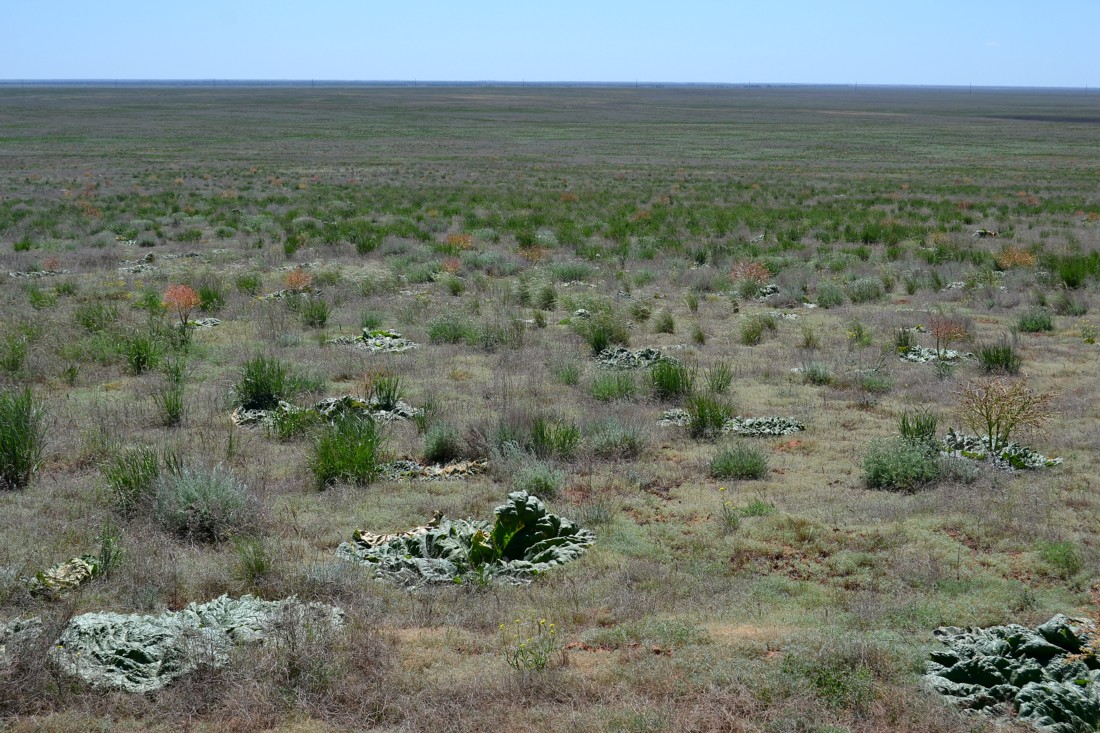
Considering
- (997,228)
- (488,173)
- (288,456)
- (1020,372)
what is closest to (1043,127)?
(488,173)

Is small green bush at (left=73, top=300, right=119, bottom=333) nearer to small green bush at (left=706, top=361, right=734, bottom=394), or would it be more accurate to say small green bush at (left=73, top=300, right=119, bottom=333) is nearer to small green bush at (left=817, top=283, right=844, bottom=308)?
small green bush at (left=706, top=361, right=734, bottom=394)

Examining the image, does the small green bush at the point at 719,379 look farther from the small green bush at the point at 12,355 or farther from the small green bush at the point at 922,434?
the small green bush at the point at 12,355

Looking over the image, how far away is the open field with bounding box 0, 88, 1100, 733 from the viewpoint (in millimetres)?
4113

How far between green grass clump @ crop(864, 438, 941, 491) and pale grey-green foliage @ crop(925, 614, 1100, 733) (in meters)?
2.24

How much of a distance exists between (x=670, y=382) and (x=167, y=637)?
18.8 feet

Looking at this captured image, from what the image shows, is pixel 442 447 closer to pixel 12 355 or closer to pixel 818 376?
pixel 818 376

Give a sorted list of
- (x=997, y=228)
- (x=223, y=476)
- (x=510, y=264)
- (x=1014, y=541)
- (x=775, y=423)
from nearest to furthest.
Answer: (x=1014, y=541)
(x=223, y=476)
(x=775, y=423)
(x=510, y=264)
(x=997, y=228)

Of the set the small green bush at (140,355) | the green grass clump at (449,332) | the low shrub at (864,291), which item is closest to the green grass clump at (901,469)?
the green grass clump at (449,332)

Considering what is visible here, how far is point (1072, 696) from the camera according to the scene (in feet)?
12.4

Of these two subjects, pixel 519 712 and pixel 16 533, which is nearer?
pixel 519 712

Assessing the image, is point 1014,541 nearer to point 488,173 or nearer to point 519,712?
point 519,712

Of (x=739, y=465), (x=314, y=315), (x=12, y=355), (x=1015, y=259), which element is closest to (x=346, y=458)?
(x=739, y=465)

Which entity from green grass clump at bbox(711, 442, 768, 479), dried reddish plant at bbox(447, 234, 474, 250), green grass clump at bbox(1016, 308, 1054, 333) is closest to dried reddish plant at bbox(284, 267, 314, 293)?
dried reddish plant at bbox(447, 234, 474, 250)

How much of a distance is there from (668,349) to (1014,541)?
6.15 m
